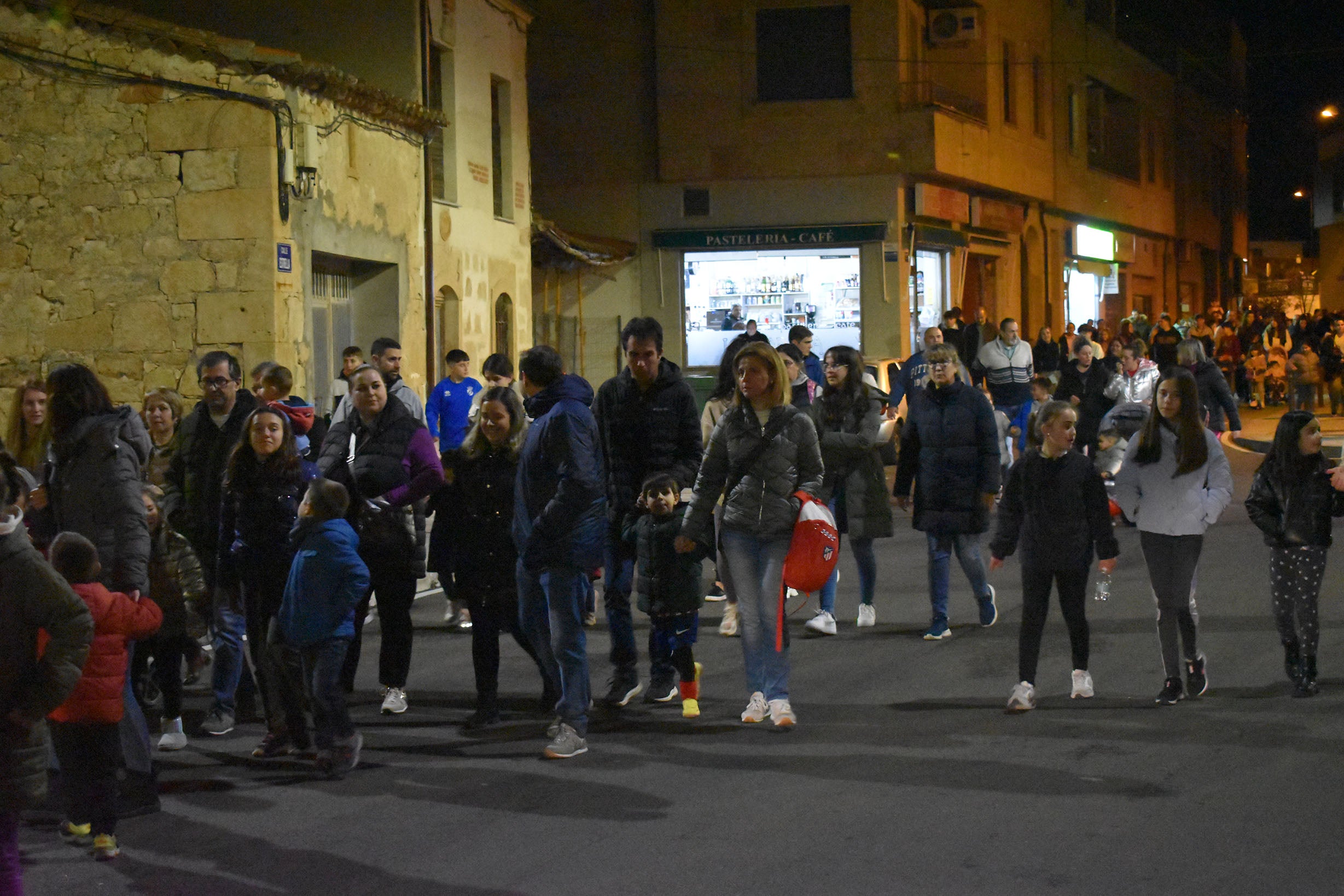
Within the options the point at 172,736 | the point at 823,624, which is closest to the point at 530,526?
the point at 172,736

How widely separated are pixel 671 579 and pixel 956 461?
2.67m

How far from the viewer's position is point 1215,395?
14758mm

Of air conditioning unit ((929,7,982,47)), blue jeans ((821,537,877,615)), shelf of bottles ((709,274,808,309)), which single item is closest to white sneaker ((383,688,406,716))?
blue jeans ((821,537,877,615))

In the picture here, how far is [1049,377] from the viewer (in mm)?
15953

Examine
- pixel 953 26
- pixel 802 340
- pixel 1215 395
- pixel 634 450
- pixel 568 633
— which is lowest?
pixel 568 633

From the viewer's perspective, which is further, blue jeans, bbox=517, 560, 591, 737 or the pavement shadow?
blue jeans, bbox=517, 560, 591, 737

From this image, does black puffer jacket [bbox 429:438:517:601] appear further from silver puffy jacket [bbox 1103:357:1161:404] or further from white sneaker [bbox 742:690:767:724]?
silver puffy jacket [bbox 1103:357:1161:404]

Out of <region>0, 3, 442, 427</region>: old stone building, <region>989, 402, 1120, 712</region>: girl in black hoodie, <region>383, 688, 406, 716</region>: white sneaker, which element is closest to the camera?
<region>989, 402, 1120, 712</region>: girl in black hoodie

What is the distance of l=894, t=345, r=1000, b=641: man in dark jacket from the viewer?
9.62m

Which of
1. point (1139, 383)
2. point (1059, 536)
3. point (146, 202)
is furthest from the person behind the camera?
point (146, 202)

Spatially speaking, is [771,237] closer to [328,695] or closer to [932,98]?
[932,98]

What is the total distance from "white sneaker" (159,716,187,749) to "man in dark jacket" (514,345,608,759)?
1685 millimetres

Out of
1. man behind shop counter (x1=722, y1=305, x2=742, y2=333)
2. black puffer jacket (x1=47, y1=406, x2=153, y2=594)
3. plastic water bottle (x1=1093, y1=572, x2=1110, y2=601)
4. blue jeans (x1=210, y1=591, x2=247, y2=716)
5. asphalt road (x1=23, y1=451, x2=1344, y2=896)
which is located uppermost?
man behind shop counter (x1=722, y1=305, x2=742, y2=333)

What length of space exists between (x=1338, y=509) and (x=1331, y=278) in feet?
194
